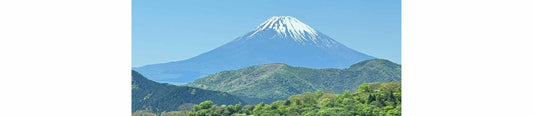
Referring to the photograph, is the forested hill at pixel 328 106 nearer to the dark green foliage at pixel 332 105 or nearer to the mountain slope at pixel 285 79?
the dark green foliage at pixel 332 105

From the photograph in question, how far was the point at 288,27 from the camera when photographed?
312 inches

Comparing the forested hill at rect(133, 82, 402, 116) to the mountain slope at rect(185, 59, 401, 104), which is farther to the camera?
the mountain slope at rect(185, 59, 401, 104)

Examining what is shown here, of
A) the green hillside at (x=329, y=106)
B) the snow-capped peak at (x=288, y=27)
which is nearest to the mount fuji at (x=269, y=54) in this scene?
the snow-capped peak at (x=288, y=27)

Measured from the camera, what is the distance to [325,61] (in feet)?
27.3

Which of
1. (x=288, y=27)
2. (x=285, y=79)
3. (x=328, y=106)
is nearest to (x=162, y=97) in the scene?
(x=285, y=79)

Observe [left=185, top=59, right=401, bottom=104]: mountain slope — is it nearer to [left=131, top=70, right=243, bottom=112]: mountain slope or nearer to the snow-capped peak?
[left=131, top=70, right=243, bottom=112]: mountain slope

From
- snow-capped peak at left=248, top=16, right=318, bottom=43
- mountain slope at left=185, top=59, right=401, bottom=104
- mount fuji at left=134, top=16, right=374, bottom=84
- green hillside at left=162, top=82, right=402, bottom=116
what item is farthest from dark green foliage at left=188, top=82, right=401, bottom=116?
snow-capped peak at left=248, top=16, right=318, bottom=43

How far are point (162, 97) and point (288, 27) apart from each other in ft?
5.58

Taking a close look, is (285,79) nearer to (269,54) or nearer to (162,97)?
(269,54)

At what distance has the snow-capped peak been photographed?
25.9 feet
